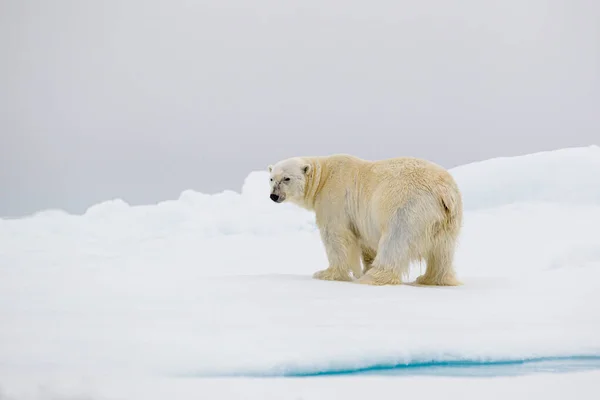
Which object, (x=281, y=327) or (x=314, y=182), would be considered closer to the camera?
(x=281, y=327)

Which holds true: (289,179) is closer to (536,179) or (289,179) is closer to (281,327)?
(281,327)

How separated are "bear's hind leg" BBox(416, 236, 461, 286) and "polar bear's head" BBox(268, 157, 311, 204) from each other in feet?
3.70

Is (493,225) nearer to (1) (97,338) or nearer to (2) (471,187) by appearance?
(2) (471,187)

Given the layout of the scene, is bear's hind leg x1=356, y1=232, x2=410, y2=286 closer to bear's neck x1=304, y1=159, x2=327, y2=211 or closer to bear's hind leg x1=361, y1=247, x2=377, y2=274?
bear's hind leg x1=361, y1=247, x2=377, y2=274

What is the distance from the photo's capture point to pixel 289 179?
16.3 ft

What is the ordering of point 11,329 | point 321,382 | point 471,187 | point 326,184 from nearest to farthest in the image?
point 321,382
point 11,329
point 326,184
point 471,187

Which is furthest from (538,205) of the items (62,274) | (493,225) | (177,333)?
(177,333)

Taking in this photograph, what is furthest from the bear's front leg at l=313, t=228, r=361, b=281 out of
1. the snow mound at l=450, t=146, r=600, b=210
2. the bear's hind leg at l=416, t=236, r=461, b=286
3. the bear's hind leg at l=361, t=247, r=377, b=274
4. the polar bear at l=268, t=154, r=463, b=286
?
the snow mound at l=450, t=146, r=600, b=210

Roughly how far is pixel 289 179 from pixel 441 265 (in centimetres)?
133

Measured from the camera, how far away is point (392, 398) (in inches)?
88.4

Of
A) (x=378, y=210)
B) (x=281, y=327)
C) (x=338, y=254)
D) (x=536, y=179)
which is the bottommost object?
(x=281, y=327)

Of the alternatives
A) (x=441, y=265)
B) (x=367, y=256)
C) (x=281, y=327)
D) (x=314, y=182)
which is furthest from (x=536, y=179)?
(x=281, y=327)

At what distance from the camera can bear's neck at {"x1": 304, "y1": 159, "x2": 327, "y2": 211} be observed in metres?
5.00

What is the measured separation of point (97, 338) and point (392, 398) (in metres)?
1.38
